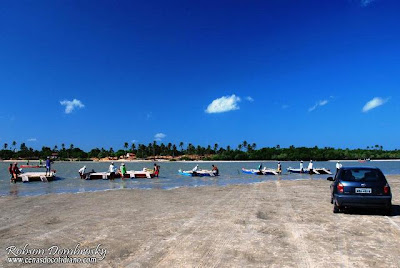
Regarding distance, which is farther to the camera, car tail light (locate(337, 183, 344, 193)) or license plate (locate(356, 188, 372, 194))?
car tail light (locate(337, 183, 344, 193))

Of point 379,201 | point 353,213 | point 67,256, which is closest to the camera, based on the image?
point 67,256

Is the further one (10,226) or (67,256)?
(10,226)

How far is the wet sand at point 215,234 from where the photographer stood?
20.8ft

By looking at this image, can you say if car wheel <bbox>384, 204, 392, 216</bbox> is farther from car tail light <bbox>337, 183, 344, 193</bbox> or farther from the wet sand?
car tail light <bbox>337, 183, 344, 193</bbox>

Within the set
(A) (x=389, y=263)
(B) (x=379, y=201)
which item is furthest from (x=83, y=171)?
(A) (x=389, y=263)

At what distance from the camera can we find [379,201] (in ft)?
35.5

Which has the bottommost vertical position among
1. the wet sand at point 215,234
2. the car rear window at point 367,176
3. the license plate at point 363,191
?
the wet sand at point 215,234

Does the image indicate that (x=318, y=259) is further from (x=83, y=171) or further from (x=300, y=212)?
(x=83, y=171)

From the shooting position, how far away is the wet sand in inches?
250

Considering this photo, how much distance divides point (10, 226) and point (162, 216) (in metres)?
5.00

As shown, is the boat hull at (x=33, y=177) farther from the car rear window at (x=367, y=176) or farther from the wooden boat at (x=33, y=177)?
the car rear window at (x=367, y=176)

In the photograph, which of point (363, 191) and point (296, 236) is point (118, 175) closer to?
point (363, 191)

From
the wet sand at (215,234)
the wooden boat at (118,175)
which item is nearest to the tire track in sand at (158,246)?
the wet sand at (215,234)

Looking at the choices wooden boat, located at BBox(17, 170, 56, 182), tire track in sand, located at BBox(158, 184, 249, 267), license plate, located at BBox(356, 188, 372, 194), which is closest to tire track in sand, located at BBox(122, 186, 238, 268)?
tire track in sand, located at BBox(158, 184, 249, 267)
